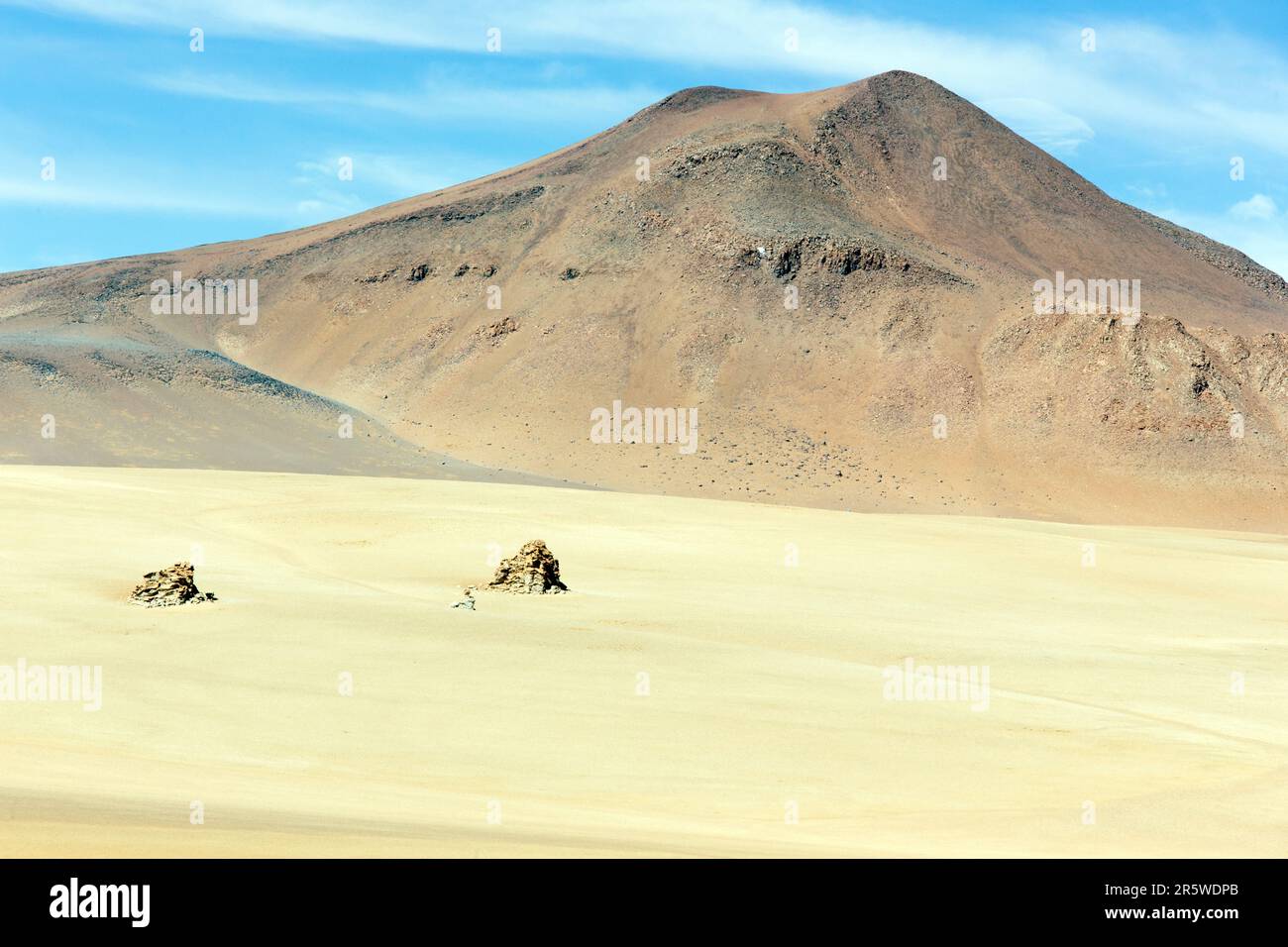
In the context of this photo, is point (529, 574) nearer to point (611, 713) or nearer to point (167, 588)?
point (167, 588)

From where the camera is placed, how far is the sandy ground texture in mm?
7738

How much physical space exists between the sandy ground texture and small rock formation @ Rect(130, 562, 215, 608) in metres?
0.29

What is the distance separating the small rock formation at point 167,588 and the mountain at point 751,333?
1708 inches

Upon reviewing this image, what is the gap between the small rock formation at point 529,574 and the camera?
2061 centimetres

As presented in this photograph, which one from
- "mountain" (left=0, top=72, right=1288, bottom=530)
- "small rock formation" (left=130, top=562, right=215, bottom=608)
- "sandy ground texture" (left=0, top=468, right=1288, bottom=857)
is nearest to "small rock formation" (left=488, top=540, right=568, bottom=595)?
"sandy ground texture" (left=0, top=468, right=1288, bottom=857)

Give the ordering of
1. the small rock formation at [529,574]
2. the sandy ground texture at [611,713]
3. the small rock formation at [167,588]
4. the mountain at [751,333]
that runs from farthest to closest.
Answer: the mountain at [751,333] → the small rock formation at [529,574] → the small rock formation at [167,588] → the sandy ground texture at [611,713]

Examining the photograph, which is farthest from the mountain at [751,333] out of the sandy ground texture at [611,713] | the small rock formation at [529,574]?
the small rock formation at [529,574]

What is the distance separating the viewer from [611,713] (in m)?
12.1

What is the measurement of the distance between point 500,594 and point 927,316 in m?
64.2

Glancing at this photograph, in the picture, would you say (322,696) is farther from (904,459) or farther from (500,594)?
(904,459)

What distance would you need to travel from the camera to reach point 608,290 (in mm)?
85375

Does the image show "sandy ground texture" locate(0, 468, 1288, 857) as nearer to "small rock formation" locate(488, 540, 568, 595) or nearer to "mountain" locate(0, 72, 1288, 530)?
"small rock formation" locate(488, 540, 568, 595)

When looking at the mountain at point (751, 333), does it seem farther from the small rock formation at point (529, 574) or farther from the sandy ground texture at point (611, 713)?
the small rock formation at point (529, 574)

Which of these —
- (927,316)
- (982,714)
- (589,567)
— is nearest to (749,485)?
(927,316)
